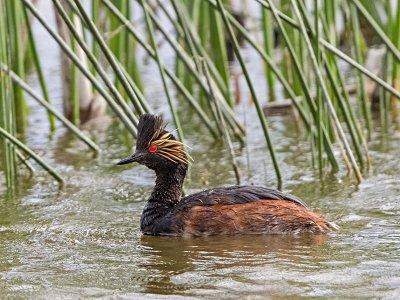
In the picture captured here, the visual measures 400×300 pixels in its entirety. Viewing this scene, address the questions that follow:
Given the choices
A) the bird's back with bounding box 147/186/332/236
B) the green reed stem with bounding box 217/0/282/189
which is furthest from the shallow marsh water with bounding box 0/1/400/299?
the green reed stem with bounding box 217/0/282/189

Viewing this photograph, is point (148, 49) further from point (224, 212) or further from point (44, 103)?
point (224, 212)

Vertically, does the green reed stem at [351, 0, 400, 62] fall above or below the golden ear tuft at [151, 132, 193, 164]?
above

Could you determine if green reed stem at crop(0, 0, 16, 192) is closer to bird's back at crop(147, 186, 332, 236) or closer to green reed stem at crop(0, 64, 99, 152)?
green reed stem at crop(0, 64, 99, 152)

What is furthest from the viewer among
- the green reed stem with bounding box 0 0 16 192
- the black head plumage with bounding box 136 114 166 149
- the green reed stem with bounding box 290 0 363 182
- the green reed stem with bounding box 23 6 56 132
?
the green reed stem with bounding box 23 6 56 132

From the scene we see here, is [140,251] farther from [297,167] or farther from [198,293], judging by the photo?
[297,167]

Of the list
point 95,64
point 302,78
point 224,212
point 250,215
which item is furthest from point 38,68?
point 250,215

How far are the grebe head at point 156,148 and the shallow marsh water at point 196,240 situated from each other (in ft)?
1.62

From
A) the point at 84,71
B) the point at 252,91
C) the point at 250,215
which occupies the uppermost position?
the point at 84,71

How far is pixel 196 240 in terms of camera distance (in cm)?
707

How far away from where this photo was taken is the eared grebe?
7.06 m

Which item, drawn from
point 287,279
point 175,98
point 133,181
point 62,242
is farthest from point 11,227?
point 175,98

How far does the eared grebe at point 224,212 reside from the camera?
23.2ft

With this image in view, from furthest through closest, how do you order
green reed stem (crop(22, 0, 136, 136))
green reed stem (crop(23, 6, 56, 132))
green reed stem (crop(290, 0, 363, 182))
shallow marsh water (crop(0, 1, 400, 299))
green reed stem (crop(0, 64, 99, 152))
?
green reed stem (crop(23, 6, 56, 132)) < green reed stem (crop(0, 64, 99, 152)) < green reed stem (crop(290, 0, 363, 182)) < green reed stem (crop(22, 0, 136, 136)) < shallow marsh water (crop(0, 1, 400, 299))

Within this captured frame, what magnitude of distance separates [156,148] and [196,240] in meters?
0.77
